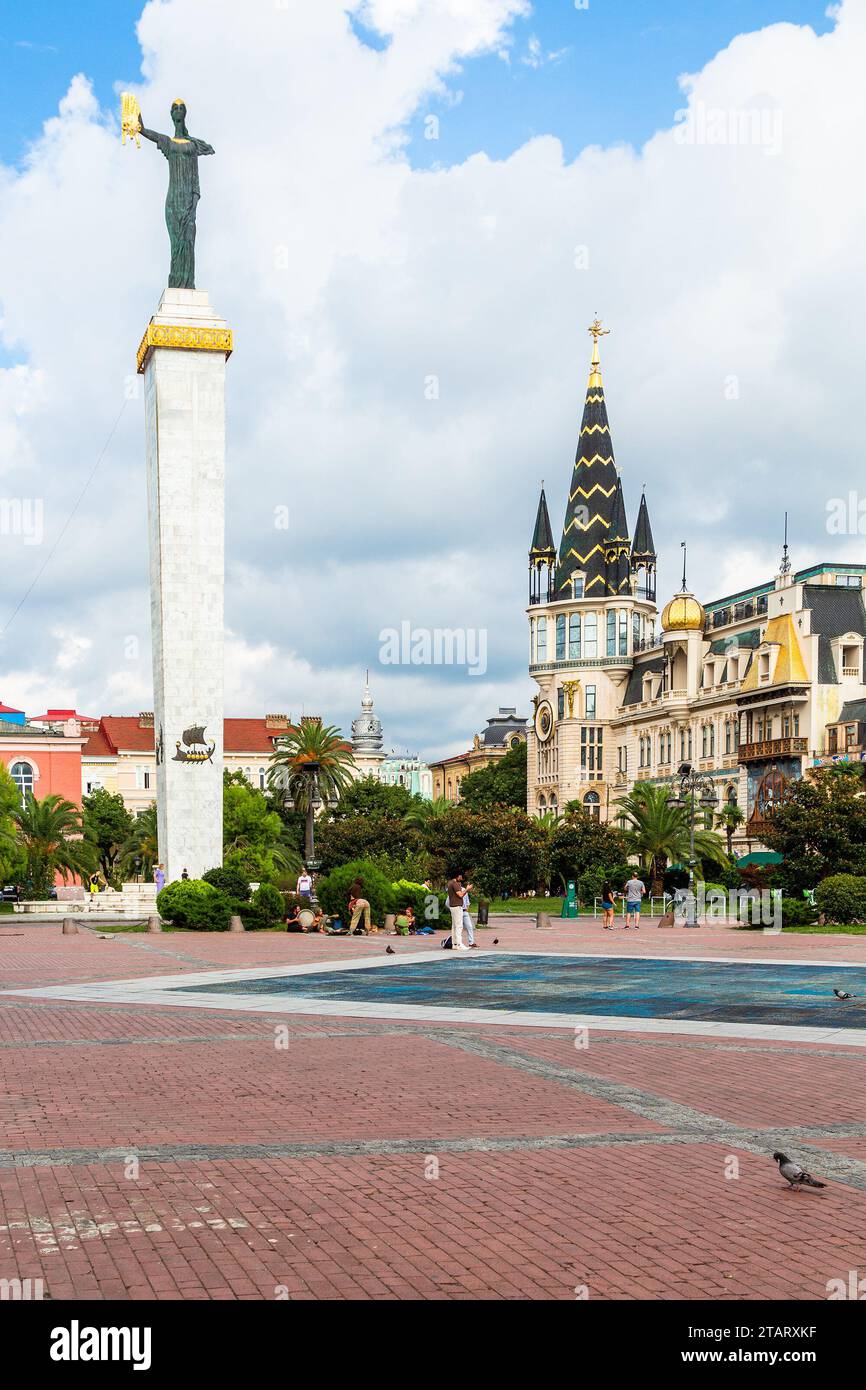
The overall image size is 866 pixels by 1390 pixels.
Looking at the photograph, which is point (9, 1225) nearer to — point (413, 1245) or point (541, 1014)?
point (413, 1245)

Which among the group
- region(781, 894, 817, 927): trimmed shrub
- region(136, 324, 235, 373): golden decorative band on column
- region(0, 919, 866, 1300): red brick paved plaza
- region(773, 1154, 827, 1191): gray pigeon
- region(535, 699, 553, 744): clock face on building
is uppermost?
region(136, 324, 235, 373): golden decorative band on column

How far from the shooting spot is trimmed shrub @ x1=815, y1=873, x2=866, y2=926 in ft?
121

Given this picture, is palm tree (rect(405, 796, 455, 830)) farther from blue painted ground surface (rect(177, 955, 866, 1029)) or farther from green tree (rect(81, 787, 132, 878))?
blue painted ground surface (rect(177, 955, 866, 1029))

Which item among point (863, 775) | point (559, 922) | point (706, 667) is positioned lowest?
point (559, 922)

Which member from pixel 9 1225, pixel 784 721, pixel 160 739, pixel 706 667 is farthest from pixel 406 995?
pixel 706 667

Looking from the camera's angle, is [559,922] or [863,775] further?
[863,775]

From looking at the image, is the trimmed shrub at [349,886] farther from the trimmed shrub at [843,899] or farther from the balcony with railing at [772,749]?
the balcony with railing at [772,749]

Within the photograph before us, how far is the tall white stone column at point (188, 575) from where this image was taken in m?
42.0

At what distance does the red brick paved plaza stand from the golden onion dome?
69.5 m

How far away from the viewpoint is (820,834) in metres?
40.1

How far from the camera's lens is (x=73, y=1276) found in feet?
20.8

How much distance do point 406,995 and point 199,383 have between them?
27.9m

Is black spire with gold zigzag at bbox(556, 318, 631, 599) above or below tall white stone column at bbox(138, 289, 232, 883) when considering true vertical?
above

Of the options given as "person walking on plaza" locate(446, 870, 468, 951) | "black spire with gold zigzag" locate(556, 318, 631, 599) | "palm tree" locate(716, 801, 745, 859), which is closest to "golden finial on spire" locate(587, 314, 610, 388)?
"black spire with gold zigzag" locate(556, 318, 631, 599)
